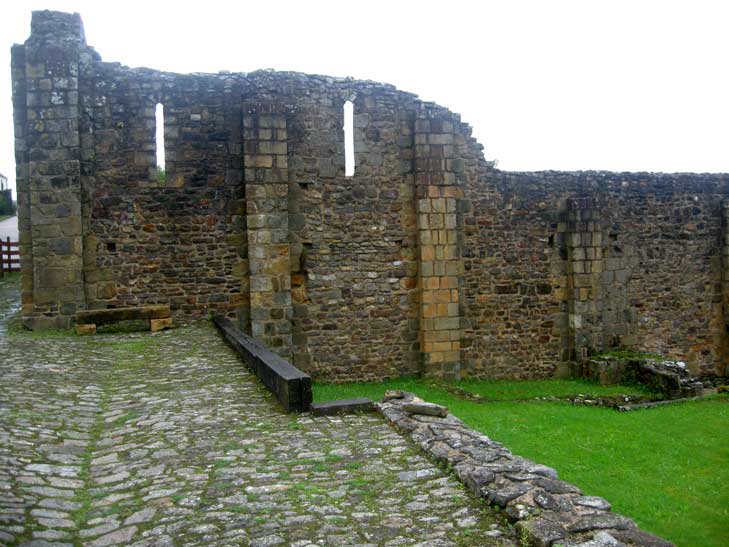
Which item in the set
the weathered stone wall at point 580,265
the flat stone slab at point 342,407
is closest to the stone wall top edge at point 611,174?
the weathered stone wall at point 580,265

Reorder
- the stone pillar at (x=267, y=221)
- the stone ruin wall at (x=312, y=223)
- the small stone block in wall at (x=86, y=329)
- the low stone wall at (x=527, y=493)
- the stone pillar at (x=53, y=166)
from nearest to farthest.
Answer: the low stone wall at (x=527, y=493) → the small stone block in wall at (x=86, y=329) → the stone pillar at (x=53, y=166) → the stone ruin wall at (x=312, y=223) → the stone pillar at (x=267, y=221)

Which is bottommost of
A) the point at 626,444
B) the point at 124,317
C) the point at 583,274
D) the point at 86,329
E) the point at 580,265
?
the point at 626,444

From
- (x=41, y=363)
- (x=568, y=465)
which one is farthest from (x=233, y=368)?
(x=568, y=465)

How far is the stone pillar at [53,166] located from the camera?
41.4 feet

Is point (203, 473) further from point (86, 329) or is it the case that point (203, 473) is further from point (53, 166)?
point (53, 166)

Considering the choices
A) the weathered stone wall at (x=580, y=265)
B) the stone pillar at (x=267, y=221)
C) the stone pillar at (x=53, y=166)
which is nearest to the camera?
the stone pillar at (x=53, y=166)

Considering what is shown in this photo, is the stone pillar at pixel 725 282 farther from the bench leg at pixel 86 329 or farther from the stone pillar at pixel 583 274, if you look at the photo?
the bench leg at pixel 86 329

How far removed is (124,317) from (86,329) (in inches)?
26.7

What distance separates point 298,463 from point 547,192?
1230cm

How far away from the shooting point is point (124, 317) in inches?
497

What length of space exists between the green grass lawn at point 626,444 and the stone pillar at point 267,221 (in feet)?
5.32

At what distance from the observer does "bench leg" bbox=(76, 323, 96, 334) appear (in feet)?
40.7

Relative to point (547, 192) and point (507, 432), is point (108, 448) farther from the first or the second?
point (547, 192)

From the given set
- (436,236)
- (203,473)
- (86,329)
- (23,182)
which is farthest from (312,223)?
(203,473)
